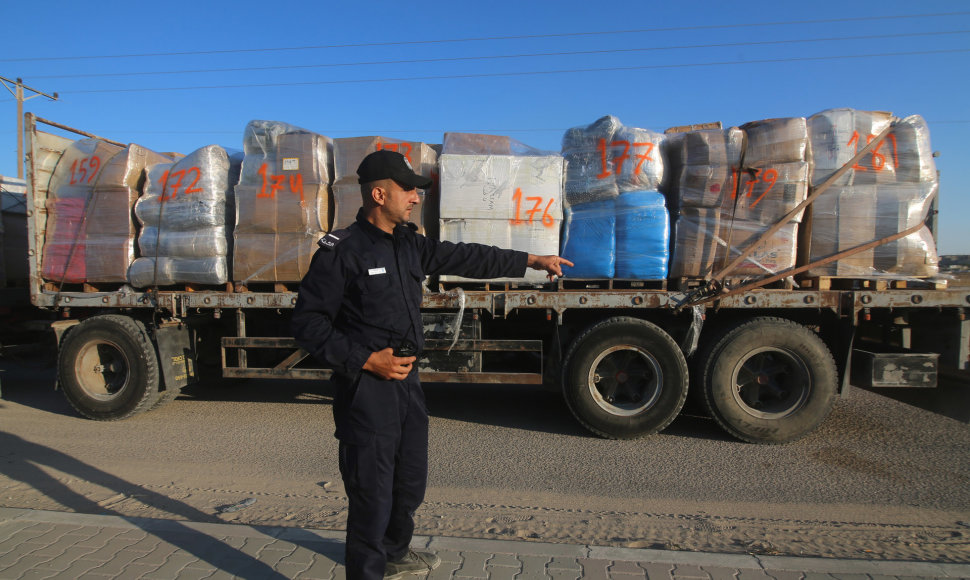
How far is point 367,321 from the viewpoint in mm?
2182

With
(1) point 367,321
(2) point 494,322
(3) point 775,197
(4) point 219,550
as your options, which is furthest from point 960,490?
(4) point 219,550

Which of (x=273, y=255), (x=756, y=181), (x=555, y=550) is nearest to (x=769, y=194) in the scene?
(x=756, y=181)

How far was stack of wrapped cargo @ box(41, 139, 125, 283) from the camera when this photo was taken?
552 cm

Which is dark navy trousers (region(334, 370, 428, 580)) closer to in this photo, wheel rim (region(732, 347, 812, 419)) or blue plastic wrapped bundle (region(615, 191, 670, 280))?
blue plastic wrapped bundle (region(615, 191, 670, 280))

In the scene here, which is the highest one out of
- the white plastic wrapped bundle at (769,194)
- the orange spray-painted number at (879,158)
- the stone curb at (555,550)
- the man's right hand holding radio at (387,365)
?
the orange spray-painted number at (879,158)

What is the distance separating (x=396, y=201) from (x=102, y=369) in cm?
517

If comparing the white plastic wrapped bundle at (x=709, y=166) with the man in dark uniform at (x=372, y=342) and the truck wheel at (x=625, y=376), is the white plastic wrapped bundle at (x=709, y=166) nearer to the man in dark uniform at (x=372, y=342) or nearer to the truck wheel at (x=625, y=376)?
the truck wheel at (x=625, y=376)

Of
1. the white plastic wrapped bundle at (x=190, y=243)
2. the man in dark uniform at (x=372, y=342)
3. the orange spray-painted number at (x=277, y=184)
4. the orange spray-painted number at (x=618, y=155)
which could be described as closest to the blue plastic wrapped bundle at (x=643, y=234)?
the orange spray-painted number at (x=618, y=155)

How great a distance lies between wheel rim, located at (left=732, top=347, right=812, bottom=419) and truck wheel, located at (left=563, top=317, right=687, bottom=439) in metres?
0.59

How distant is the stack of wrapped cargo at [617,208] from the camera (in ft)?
15.4

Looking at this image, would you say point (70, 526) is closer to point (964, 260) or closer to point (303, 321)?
point (303, 321)

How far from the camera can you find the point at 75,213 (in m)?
5.56

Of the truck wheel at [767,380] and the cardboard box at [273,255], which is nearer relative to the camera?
the truck wheel at [767,380]

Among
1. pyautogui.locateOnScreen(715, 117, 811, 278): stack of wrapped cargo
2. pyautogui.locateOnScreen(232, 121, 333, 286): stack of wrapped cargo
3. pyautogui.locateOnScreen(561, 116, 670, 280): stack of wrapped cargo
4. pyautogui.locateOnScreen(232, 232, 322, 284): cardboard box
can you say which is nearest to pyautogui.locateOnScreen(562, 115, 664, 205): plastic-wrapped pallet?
pyautogui.locateOnScreen(561, 116, 670, 280): stack of wrapped cargo
